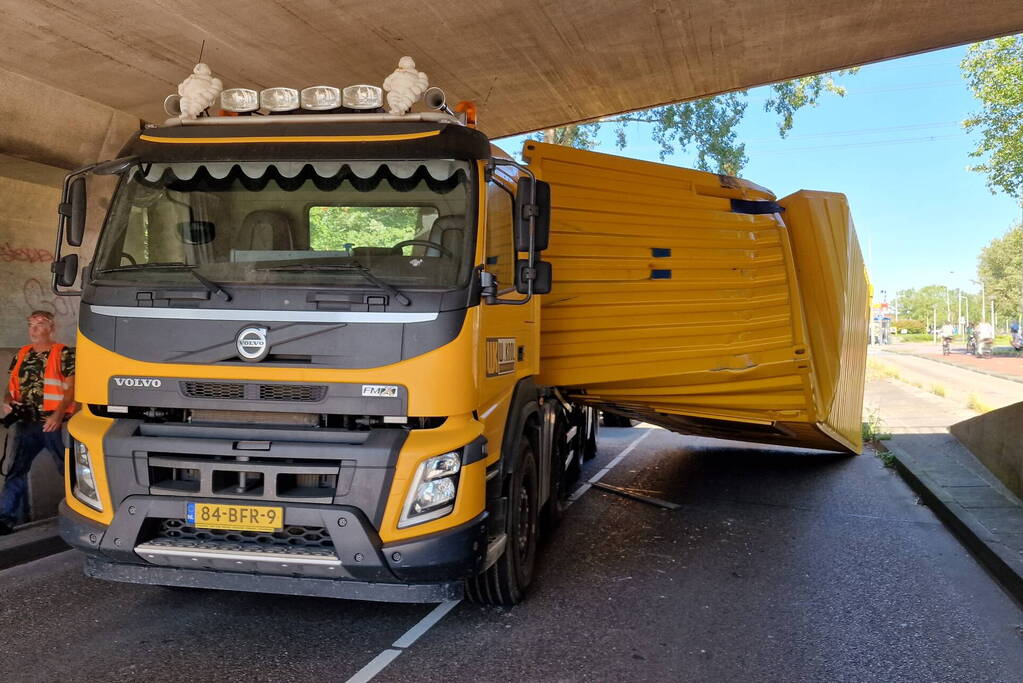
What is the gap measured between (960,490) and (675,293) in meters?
3.87

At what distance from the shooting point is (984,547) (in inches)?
251

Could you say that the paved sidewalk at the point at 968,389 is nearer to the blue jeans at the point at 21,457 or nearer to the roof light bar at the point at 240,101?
the roof light bar at the point at 240,101

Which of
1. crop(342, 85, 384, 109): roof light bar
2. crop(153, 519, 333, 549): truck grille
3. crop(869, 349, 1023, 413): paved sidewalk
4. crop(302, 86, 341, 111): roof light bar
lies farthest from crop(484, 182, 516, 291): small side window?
crop(869, 349, 1023, 413): paved sidewalk

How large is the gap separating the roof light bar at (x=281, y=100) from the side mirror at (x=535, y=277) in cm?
155

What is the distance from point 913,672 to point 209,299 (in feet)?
12.8

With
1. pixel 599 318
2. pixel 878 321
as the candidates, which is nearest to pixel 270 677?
pixel 599 318

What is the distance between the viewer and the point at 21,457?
6391 mm

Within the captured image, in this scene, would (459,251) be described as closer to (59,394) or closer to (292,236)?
(292,236)

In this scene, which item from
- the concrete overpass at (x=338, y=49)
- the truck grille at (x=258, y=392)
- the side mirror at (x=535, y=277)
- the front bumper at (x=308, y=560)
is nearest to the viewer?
the front bumper at (x=308, y=560)

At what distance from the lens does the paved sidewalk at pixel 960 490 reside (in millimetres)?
6211

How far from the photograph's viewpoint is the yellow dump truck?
405 cm

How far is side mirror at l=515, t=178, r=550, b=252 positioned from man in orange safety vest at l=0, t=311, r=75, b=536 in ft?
12.3

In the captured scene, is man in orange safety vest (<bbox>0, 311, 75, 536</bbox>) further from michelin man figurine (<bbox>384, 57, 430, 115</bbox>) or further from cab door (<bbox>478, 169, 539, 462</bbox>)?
cab door (<bbox>478, 169, 539, 462</bbox>)

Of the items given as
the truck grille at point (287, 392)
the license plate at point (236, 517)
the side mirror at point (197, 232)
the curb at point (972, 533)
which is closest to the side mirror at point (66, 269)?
the side mirror at point (197, 232)
